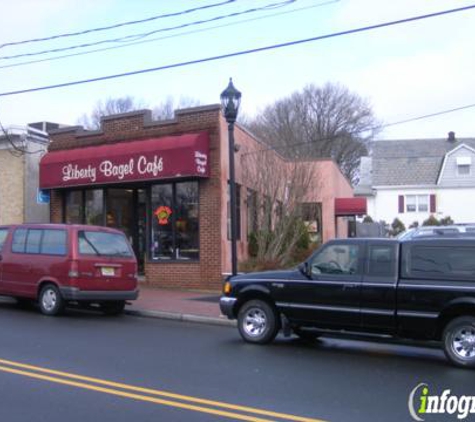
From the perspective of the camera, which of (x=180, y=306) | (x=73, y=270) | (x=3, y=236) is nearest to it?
(x=73, y=270)

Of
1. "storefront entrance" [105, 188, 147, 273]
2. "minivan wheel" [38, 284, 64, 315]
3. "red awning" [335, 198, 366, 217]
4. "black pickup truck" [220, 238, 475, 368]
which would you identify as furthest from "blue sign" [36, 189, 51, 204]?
"red awning" [335, 198, 366, 217]

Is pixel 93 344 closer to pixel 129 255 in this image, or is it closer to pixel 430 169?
pixel 129 255

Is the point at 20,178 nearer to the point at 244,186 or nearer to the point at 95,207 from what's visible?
the point at 95,207

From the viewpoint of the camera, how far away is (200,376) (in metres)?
7.89

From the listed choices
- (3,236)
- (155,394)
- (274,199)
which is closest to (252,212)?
(274,199)

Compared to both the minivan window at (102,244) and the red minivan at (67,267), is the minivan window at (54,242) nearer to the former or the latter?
the red minivan at (67,267)

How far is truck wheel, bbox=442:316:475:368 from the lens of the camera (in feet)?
28.8

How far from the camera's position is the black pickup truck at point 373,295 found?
8.95 metres

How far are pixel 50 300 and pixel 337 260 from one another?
6421 mm

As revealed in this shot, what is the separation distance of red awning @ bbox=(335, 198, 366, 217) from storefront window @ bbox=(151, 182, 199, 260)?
1544cm

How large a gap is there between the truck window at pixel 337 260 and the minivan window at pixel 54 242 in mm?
5668

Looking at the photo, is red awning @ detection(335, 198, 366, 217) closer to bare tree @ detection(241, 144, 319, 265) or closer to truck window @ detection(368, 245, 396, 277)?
bare tree @ detection(241, 144, 319, 265)

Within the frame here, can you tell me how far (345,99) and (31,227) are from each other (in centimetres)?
5052

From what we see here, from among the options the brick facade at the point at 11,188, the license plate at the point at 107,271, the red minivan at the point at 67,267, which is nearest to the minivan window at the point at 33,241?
the red minivan at the point at 67,267
